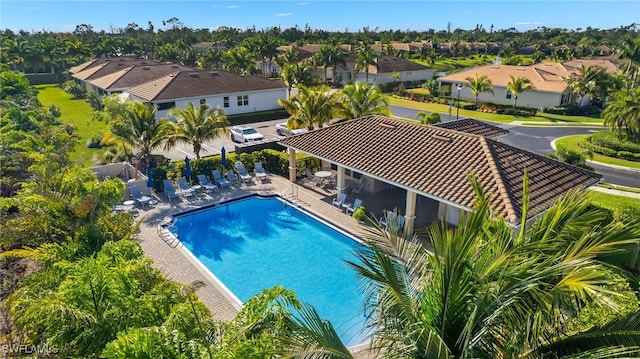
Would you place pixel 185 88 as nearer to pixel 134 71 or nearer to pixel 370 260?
pixel 134 71

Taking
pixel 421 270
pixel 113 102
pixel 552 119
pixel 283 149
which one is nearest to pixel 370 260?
pixel 421 270

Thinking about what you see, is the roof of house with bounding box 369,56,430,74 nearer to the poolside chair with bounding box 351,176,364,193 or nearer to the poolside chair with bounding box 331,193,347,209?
the poolside chair with bounding box 351,176,364,193

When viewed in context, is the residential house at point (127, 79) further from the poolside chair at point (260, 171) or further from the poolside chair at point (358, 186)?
the poolside chair at point (358, 186)

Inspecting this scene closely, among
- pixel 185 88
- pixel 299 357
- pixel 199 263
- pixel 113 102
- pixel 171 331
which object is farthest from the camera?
pixel 185 88

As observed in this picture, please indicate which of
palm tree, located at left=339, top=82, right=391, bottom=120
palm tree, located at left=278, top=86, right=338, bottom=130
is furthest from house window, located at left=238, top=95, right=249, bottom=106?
palm tree, located at left=339, top=82, right=391, bottom=120

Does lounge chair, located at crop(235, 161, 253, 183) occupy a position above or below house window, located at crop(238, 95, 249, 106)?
below

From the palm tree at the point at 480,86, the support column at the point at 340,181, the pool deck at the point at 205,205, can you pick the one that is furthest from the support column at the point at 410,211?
the palm tree at the point at 480,86

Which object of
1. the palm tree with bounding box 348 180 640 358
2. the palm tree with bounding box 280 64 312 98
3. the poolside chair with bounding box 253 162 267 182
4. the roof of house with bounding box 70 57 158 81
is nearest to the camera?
the palm tree with bounding box 348 180 640 358
